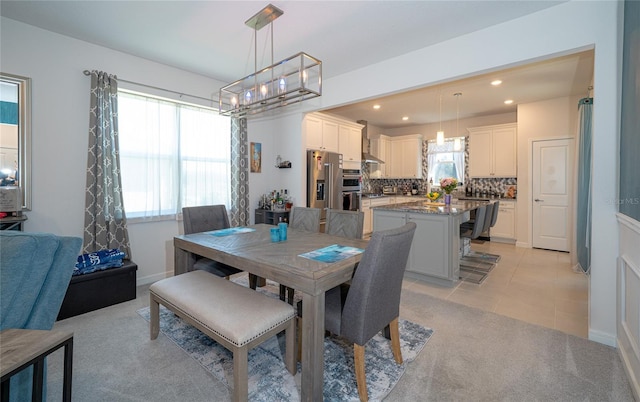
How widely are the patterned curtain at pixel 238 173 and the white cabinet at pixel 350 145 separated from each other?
72.9 inches

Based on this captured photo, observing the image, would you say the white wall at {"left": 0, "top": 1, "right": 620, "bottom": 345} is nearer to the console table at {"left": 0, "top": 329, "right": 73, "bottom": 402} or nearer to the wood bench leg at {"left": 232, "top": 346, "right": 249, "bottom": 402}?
the console table at {"left": 0, "top": 329, "right": 73, "bottom": 402}

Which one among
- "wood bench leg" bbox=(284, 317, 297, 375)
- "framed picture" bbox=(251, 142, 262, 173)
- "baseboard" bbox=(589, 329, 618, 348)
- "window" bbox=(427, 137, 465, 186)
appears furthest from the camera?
"window" bbox=(427, 137, 465, 186)

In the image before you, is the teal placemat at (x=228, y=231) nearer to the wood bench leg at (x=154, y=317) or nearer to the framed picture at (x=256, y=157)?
the wood bench leg at (x=154, y=317)

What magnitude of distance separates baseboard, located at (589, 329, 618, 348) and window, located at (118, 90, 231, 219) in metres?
4.08

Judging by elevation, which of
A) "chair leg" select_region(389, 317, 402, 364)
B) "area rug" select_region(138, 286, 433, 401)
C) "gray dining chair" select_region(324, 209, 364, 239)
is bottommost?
"area rug" select_region(138, 286, 433, 401)

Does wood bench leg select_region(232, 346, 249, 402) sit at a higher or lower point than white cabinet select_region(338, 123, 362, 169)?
lower

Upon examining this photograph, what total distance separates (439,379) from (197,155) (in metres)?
3.59

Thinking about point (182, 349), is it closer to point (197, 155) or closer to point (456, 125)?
point (197, 155)

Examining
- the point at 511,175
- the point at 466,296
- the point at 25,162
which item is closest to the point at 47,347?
the point at 25,162

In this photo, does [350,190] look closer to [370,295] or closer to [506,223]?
[506,223]

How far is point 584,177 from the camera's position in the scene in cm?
351

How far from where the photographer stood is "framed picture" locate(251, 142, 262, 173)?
14.5ft

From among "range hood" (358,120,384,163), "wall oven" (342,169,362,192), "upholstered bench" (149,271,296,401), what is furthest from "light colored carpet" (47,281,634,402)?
"range hood" (358,120,384,163)

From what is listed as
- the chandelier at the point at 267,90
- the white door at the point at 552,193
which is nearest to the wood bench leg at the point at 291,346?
the chandelier at the point at 267,90
